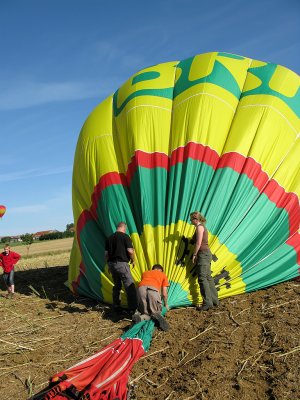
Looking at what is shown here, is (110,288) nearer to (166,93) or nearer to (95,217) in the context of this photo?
(95,217)

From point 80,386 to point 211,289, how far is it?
8.75ft

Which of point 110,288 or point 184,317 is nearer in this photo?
point 184,317

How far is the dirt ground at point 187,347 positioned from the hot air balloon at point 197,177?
510mm

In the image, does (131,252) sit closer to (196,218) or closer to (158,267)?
(158,267)

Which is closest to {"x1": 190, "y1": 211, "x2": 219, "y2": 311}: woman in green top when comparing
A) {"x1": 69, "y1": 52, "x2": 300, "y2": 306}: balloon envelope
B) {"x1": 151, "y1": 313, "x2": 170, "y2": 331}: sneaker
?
{"x1": 69, "y1": 52, "x2": 300, "y2": 306}: balloon envelope

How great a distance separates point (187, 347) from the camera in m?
4.77

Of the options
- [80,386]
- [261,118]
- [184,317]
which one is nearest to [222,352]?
[184,317]

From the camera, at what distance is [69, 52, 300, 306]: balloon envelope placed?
241 inches

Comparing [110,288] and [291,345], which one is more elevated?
[110,288]

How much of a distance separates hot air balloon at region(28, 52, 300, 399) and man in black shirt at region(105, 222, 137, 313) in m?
0.19

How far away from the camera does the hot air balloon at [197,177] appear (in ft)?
20.1

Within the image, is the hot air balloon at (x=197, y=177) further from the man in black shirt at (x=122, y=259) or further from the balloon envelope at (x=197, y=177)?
the man in black shirt at (x=122, y=259)

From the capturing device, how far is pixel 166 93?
7.29 metres

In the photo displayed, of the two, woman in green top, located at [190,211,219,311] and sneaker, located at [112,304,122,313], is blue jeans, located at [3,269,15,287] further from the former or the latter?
woman in green top, located at [190,211,219,311]
